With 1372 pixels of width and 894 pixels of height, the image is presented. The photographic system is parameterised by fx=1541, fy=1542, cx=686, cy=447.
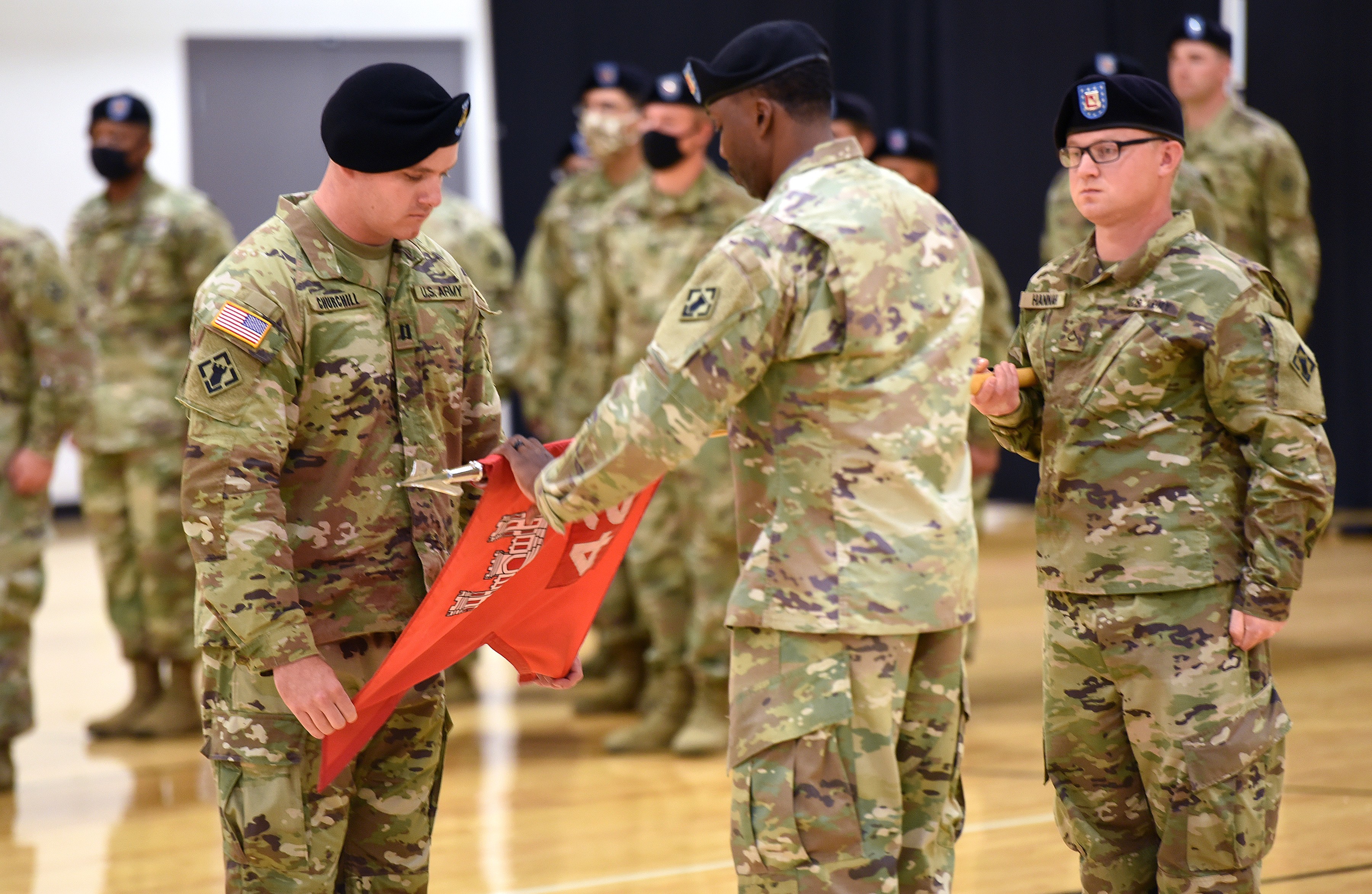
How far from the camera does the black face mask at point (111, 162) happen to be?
5.33 m

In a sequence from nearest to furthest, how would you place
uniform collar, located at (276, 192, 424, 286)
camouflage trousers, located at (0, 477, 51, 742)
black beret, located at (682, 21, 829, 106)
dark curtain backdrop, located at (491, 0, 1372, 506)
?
black beret, located at (682, 21, 829, 106) → uniform collar, located at (276, 192, 424, 286) → camouflage trousers, located at (0, 477, 51, 742) → dark curtain backdrop, located at (491, 0, 1372, 506)

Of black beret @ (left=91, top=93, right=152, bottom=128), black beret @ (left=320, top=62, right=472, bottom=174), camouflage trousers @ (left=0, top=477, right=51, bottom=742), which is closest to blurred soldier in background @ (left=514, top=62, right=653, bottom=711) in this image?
black beret @ (left=91, top=93, right=152, bottom=128)

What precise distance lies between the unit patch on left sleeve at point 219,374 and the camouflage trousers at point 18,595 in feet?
8.85

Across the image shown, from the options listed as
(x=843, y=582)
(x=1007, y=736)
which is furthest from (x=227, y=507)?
(x=1007, y=736)

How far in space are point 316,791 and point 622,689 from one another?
3.44m

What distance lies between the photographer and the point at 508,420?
37.2 feet

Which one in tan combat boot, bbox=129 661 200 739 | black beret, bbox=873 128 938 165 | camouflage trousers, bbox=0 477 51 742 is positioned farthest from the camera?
tan combat boot, bbox=129 661 200 739

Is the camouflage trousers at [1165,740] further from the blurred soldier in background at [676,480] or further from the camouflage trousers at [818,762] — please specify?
the blurred soldier in background at [676,480]

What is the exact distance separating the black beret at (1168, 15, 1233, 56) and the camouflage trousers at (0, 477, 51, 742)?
166 inches

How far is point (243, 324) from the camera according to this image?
2246 millimetres

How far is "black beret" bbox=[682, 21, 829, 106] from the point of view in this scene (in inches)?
87.6

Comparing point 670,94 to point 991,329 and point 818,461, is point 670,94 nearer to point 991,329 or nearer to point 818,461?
point 991,329

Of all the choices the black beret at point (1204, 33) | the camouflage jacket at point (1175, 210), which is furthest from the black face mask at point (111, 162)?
→ the black beret at point (1204, 33)

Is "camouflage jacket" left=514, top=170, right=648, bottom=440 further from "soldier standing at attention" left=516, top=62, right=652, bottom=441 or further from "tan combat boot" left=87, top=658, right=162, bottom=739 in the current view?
"tan combat boot" left=87, top=658, right=162, bottom=739
